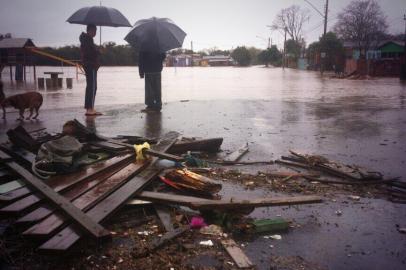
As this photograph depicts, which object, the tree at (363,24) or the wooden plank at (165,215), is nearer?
the wooden plank at (165,215)

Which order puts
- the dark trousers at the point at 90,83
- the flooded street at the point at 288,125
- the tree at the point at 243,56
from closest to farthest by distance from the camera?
1. the flooded street at the point at 288,125
2. the dark trousers at the point at 90,83
3. the tree at the point at 243,56

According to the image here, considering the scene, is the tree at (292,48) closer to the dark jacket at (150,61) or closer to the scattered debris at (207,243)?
the dark jacket at (150,61)

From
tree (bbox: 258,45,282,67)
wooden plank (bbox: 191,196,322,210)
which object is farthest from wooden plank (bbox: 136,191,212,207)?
tree (bbox: 258,45,282,67)

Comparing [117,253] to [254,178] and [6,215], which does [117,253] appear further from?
[254,178]

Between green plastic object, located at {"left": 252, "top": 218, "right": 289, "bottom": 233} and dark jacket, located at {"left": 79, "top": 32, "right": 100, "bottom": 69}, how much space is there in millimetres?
7882

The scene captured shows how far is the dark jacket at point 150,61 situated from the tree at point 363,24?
175 feet

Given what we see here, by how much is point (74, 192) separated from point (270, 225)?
82.8 inches

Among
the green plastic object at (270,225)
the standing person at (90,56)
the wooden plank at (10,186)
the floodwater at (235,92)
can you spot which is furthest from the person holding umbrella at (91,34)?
the green plastic object at (270,225)

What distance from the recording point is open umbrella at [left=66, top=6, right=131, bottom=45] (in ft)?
34.1

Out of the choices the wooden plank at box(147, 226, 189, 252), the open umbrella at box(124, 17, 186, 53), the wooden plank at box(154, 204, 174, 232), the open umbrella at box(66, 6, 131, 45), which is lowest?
the wooden plank at box(147, 226, 189, 252)

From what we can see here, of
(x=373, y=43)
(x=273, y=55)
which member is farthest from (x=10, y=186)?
(x=273, y=55)

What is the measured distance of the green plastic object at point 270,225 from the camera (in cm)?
374

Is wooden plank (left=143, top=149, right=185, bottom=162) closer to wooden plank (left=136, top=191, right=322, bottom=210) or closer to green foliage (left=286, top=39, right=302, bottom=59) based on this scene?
wooden plank (left=136, top=191, right=322, bottom=210)

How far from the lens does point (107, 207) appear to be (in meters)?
3.90
